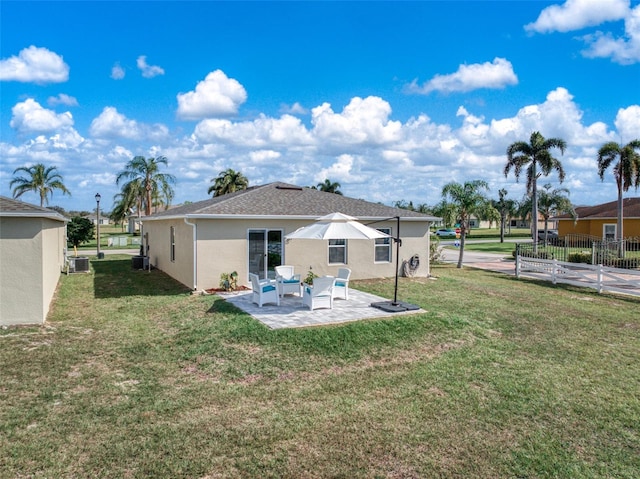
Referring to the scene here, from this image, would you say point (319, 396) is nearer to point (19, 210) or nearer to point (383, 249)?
point (19, 210)

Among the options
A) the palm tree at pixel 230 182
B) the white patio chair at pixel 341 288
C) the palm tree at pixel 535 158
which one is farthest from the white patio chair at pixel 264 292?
the palm tree at pixel 230 182

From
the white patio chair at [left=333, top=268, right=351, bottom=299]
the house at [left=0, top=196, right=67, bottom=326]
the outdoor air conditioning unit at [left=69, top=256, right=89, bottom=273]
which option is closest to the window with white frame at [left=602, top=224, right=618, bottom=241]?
the white patio chair at [left=333, top=268, right=351, bottom=299]

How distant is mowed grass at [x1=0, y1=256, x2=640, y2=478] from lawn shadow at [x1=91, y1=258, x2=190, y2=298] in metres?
2.82

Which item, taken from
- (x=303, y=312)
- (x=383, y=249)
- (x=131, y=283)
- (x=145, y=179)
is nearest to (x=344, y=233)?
(x=303, y=312)

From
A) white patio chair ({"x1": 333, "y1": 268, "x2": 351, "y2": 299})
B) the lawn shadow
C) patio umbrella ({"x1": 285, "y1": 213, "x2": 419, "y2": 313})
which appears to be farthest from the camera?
the lawn shadow

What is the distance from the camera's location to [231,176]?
44312 millimetres

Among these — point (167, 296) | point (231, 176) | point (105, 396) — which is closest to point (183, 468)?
point (105, 396)

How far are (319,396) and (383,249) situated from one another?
479 inches

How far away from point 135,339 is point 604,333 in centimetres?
1125

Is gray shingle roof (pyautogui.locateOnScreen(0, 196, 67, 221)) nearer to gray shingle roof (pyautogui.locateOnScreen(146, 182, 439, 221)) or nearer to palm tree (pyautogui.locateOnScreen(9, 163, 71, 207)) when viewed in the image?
gray shingle roof (pyautogui.locateOnScreen(146, 182, 439, 221))

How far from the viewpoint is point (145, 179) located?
4062 cm

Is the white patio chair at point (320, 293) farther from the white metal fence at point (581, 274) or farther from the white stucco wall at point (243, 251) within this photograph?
the white metal fence at point (581, 274)

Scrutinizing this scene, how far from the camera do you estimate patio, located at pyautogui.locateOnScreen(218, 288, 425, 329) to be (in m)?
10.0

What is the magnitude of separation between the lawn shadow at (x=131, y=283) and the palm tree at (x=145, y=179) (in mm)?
19471
